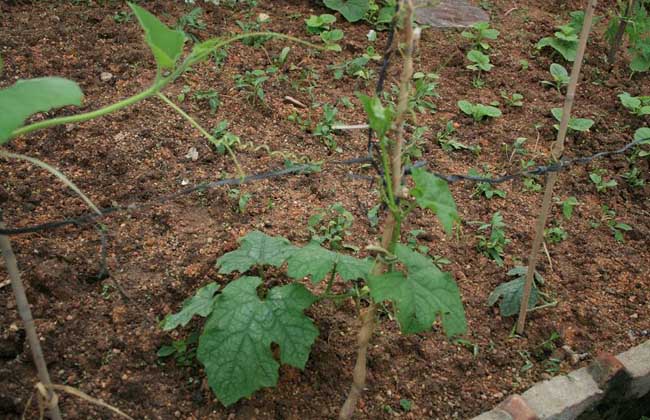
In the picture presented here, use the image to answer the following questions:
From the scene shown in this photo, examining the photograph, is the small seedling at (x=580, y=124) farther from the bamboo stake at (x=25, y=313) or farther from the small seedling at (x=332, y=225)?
the bamboo stake at (x=25, y=313)

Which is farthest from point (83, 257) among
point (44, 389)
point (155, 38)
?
point (155, 38)

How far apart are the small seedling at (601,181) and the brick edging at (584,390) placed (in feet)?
2.81

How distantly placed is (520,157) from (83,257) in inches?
76.1

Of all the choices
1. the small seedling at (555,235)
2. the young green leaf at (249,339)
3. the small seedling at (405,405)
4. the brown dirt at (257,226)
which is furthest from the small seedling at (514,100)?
the young green leaf at (249,339)

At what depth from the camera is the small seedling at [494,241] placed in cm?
263

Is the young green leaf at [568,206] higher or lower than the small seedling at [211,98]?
lower

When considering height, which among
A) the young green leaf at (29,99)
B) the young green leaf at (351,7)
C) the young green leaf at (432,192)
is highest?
the young green leaf at (29,99)

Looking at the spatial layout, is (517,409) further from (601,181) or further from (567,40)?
(567,40)

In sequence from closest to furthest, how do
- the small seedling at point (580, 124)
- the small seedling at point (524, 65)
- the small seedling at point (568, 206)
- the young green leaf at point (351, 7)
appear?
Result: 1. the small seedling at point (568, 206)
2. the small seedling at point (580, 124)
3. the small seedling at point (524, 65)
4. the young green leaf at point (351, 7)

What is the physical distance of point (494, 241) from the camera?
264 centimetres

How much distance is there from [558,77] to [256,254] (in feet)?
7.11

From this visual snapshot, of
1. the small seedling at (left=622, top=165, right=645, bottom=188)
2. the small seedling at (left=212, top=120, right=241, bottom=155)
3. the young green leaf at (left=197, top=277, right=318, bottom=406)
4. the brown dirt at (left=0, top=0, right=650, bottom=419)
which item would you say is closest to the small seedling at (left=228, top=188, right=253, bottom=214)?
the brown dirt at (left=0, top=0, right=650, bottom=419)

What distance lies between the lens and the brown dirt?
206cm

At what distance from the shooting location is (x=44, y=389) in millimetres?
1544
